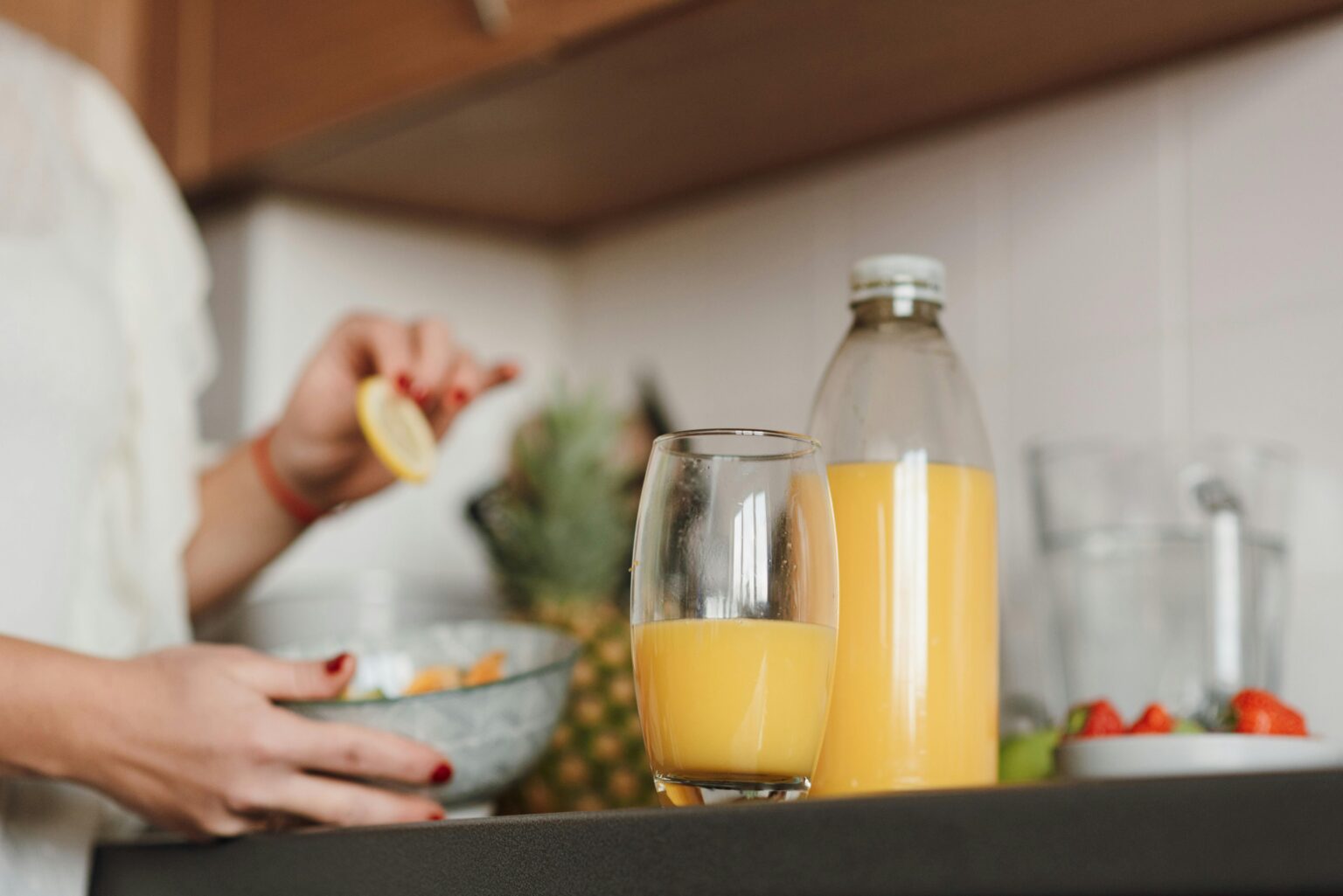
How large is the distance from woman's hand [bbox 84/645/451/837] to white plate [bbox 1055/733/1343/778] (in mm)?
329

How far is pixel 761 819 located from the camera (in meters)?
0.46

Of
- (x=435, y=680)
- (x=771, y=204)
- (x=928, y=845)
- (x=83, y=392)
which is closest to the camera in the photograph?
(x=928, y=845)

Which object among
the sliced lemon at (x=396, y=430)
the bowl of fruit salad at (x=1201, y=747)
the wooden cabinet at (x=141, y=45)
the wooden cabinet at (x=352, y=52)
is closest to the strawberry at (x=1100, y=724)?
the bowl of fruit salad at (x=1201, y=747)

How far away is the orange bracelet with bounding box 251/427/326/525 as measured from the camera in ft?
3.46

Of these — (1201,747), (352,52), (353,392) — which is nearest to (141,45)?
(352,52)

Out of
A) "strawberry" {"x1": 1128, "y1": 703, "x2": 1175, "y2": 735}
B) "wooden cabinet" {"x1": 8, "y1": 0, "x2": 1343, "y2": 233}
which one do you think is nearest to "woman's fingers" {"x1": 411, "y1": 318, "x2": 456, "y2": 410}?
"wooden cabinet" {"x1": 8, "y1": 0, "x2": 1343, "y2": 233}

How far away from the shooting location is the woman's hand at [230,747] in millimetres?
647

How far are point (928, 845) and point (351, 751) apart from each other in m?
0.33

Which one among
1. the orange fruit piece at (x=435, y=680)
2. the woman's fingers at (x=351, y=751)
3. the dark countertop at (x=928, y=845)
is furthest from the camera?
the orange fruit piece at (x=435, y=680)

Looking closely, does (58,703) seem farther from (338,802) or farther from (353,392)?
(353,392)

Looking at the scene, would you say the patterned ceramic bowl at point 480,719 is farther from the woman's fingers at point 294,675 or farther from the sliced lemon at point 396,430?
the sliced lemon at point 396,430

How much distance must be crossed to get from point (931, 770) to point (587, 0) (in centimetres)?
81

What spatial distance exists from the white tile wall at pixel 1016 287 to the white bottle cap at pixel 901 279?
0.55 metres

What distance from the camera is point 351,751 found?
661 millimetres
